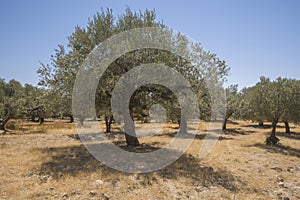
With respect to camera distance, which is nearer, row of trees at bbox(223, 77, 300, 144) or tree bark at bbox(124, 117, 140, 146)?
tree bark at bbox(124, 117, 140, 146)

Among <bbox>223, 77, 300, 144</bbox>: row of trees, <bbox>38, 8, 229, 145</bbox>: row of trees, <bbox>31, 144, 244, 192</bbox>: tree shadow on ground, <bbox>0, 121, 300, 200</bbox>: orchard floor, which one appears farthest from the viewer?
<bbox>223, 77, 300, 144</bbox>: row of trees

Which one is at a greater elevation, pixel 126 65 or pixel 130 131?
pixel 126 65

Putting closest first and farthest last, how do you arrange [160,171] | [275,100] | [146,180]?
[146,180] < [160,171] < [275,100]

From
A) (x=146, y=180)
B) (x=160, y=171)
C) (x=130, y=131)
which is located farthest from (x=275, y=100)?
(x=146, y=180)

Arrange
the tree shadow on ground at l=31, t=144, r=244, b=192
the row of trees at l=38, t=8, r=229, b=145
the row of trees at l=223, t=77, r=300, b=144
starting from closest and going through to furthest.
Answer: the tree shadow on ground at l=31, t=144, r=244, b=192 < the row of trees at l=38, t=8, r=229, b=145 < the row of trees at l=223, t=77, r=300, b=144

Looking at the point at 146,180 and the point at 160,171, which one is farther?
the point at 160,171

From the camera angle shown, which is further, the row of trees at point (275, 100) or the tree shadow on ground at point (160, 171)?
the row of trees at point (275, 100)

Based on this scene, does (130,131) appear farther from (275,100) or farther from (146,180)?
(275,100)

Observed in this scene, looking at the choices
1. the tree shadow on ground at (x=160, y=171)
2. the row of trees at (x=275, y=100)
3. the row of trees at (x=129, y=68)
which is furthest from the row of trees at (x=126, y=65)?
the row of trees at (x=275, y=100)

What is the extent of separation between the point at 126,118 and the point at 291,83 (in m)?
17.1

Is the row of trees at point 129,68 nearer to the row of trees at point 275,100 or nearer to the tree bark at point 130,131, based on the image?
the tree bark at point 130,131

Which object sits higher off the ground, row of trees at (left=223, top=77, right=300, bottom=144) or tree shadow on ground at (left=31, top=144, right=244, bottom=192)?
row of trees at (left=223, top=77, right=300, bottom=144)

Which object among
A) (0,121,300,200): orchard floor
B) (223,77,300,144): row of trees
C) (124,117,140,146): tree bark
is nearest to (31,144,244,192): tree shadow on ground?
(0,121,300,200): orchard floor

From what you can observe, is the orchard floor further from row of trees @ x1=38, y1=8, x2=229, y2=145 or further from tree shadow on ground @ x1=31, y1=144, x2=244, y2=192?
row of trees @ x1=38, y1=8, x2=229, y2=145
